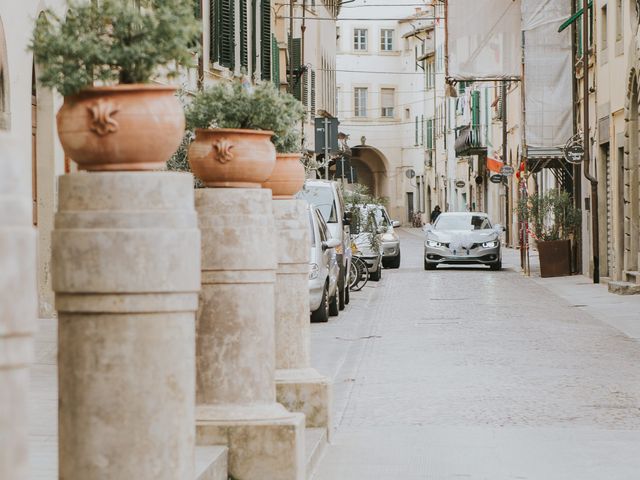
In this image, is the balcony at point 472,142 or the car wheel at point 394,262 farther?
the balcony at point 472,142

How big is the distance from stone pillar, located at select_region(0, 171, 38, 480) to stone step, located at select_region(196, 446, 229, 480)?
2.71 meters

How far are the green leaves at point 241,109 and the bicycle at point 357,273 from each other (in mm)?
19724

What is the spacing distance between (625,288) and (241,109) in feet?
63.0

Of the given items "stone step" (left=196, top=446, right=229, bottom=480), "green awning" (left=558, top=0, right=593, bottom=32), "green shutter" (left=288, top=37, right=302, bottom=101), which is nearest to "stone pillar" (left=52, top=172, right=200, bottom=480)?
"stone step" (left=196, top=446, right=229, bottom=480)

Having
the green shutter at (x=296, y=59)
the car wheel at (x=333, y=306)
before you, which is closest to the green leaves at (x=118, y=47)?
the car wheel at (x=333, y=306)

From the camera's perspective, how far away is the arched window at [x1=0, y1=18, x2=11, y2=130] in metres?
15.1

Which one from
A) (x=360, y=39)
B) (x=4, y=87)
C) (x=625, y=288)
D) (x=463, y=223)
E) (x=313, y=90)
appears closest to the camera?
(x=4, y=87)

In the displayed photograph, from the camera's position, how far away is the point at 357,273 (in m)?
27.3

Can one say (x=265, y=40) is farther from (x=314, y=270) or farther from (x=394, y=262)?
(x=314, y=270)

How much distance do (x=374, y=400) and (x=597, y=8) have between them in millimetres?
21425

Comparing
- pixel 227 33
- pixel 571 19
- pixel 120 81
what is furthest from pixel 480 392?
pixel 571 19

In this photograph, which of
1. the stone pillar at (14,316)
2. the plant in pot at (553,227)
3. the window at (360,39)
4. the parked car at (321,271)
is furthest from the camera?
the window at (360,39)

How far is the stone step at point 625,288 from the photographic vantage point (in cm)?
2558

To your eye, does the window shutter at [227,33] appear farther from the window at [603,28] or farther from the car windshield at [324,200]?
the window at [603,28]
